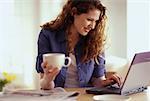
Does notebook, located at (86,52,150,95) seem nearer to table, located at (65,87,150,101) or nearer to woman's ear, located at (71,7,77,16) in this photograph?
table, located at (65,87,150,101)

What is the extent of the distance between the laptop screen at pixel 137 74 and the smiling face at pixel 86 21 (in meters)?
0.46

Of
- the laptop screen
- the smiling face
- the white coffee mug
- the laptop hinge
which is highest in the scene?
the smiling face

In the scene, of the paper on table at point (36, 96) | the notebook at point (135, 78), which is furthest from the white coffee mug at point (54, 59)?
the notebook at point (135, 78)

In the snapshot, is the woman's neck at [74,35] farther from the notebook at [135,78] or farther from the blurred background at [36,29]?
the blurred background at [36,29]

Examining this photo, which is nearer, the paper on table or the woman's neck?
the paper on table

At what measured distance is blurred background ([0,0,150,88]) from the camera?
2980 millimetres

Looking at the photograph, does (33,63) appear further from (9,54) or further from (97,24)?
(97,24)

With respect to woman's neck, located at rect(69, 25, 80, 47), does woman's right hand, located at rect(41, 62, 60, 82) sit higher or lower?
lower

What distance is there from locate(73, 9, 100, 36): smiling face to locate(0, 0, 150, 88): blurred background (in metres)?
1.14

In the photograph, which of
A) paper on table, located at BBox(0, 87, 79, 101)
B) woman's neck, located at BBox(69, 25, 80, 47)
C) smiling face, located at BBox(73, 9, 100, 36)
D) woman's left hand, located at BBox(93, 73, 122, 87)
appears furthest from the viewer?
woman's neck, located at BBox(69, 25, 80, 47)

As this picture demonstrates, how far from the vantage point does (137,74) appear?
148cm

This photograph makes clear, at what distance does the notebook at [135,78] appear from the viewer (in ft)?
4.70

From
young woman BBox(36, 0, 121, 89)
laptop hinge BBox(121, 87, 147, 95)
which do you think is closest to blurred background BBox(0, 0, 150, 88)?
young woman BBox(36, 0, 121, 89)

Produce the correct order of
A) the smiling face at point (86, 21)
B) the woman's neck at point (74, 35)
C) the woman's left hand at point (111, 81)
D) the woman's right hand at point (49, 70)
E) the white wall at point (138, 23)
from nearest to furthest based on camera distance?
1. the woman's right hand at point (49, 70)
2. the woman's left hand at point (111, 81)
3. the smiling face at point (86, 21)
4. the woman's neck at point (74, 35)
5. the white wall at point (138, 23)
